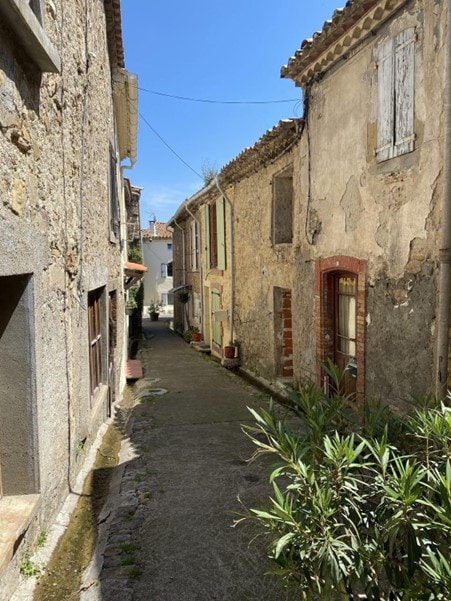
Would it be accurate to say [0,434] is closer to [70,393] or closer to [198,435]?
[70,393]

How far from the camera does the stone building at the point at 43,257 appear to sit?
2582 millimetres

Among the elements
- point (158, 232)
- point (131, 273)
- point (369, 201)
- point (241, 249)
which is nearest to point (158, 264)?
point (158, 232)

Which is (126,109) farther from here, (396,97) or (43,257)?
(43,257)

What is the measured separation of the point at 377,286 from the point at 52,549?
3989 millimetres

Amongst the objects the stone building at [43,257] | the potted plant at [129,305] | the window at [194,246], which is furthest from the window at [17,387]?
the window at [194,246]

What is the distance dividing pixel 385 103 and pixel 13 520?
16.4ft

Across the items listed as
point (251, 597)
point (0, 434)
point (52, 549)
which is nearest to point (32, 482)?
point (0, 434)

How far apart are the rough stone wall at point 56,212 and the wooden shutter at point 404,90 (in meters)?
3.21

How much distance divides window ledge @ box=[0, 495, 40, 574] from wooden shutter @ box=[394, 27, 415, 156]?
4.42 metres

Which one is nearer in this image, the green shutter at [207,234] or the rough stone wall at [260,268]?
the rough stone wall at [260,268]

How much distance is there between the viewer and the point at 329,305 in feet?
21.3

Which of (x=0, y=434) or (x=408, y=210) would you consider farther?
(x=408, y=210)

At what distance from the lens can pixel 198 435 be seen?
20.0 ft

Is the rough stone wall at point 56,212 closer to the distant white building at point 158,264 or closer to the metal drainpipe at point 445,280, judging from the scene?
the metal drainpipe at point 445,280
